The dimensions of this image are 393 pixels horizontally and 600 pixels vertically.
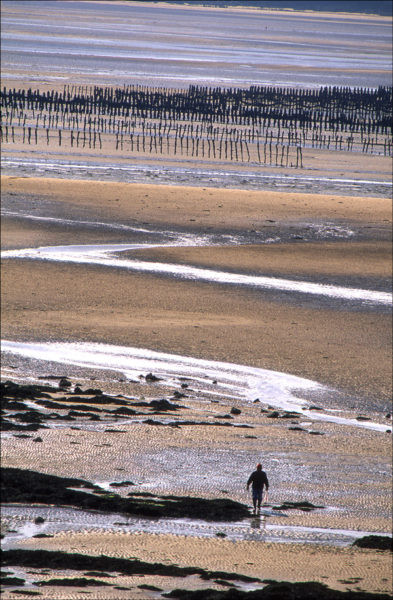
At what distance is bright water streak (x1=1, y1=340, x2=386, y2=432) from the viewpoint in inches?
894

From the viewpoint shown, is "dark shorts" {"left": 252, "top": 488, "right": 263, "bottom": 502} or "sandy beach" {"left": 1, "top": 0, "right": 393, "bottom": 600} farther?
"dark shorts" {"left": 252, "top": 488, "right": 263, "bottom": 502}

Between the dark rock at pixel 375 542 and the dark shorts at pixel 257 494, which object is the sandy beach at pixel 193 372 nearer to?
the dark rock at pixel 375 542

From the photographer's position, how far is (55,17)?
183m

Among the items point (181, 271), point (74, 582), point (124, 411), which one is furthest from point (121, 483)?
point (181, 271)

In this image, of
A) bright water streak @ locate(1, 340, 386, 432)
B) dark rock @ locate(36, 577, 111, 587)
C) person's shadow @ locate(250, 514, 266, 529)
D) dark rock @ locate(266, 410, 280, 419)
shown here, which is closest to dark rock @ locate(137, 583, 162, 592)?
dark rock @ locate(36, 577, 111, 587)

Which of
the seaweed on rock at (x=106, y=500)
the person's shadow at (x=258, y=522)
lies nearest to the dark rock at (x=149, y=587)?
the seaweed on rock at (x=106, y=500)

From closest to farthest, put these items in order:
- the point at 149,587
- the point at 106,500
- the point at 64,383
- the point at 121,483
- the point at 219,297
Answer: the point at 149,587, the point at 106,500, the point at 121,483, the point at 64,383, the point at 219,297

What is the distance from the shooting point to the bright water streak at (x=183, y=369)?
74.5 feet

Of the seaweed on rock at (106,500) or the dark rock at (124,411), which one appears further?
the dark rock at (124,411)

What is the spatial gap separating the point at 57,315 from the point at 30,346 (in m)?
2.71

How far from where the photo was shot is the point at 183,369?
24.2 meters

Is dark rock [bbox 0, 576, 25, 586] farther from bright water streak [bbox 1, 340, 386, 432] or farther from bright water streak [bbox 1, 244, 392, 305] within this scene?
bright water streak [bbox 1, 244, 392, 305]

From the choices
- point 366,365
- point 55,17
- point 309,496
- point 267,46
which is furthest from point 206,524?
point 55,17

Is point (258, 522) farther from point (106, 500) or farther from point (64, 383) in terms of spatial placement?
point (64, 383)
